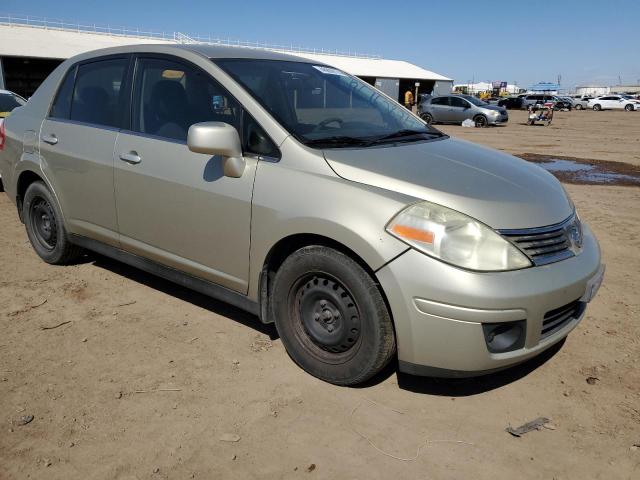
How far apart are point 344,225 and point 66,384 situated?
1.74 metres

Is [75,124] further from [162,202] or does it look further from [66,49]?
[66,49]

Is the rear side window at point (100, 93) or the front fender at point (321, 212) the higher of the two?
the rear side window at point (100, 93)

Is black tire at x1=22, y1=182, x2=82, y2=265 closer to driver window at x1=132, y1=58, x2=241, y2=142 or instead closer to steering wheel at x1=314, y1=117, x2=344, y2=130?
driver window at x1=132, y1=58, x2=241, y2=142

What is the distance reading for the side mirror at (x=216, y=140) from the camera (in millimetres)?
2799

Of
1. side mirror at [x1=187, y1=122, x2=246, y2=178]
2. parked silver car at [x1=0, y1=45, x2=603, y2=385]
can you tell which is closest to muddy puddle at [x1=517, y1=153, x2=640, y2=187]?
parked silver car at [x1=0, y1=45, x2=603, y2=385]

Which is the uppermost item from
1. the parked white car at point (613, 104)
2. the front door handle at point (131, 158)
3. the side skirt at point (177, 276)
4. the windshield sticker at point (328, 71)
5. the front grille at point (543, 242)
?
the parked white car at point (613, 104)

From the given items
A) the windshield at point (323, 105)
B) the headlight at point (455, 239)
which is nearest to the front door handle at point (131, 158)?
the windshield at point (323, 105)

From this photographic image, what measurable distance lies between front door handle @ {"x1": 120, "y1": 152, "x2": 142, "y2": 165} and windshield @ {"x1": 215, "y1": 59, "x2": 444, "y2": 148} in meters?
0.81

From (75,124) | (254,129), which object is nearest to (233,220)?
(254,129)

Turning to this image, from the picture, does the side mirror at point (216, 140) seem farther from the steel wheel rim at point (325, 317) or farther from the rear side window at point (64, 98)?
the rear side window at point (64, 98)

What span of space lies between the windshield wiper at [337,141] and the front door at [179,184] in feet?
1.16

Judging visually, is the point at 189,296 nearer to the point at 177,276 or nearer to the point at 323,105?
the point at 177,276

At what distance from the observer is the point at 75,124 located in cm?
398

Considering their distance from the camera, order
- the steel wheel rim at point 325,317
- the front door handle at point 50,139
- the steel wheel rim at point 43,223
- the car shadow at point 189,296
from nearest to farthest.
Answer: the steel wheel rim at point 325,317 < the car shadow at point 189,296 < the front door handle at point 50,139 < the steel wheel rim at point 43,223
